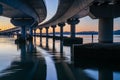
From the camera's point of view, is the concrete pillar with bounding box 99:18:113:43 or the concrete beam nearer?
the concrete beam

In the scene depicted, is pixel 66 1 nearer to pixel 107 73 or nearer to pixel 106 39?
pixel 106 39

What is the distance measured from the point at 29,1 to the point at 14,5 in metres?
8.63

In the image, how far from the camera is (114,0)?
3114 cm

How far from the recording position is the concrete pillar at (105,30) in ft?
121

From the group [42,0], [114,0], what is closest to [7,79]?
[114,0]

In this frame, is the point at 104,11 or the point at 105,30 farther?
the point at 105,30

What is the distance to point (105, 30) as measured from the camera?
3734cm

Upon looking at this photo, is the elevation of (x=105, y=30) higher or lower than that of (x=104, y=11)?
lower

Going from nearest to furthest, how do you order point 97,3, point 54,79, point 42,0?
1. point 54,79
2. point 97,3
3. point 42,0

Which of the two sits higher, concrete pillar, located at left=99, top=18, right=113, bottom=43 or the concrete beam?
the concrete beam

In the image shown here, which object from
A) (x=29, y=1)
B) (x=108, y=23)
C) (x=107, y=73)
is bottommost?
(x=107, y=73)

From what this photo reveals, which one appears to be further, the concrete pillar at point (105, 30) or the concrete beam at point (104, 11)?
the concrete pillar at point (105, 30)

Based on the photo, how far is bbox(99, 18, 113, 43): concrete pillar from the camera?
36.8m

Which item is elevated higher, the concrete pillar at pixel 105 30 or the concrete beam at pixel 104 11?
the concrete beam at pixel 104 11
